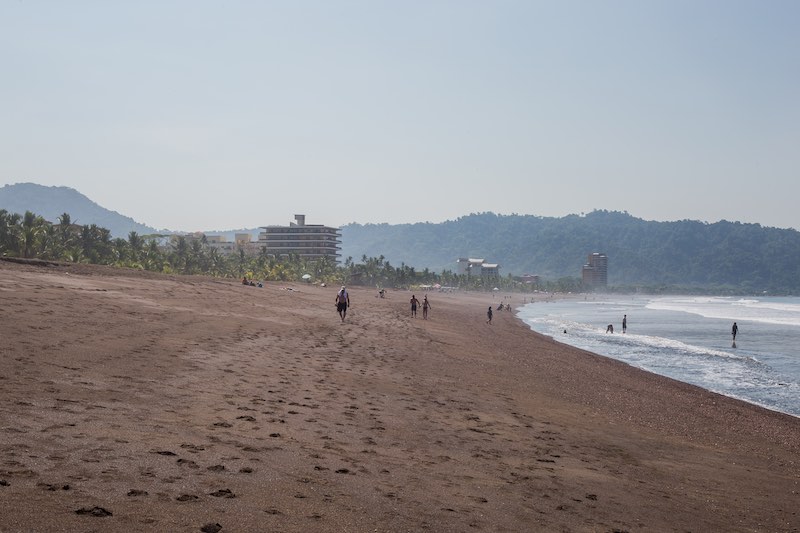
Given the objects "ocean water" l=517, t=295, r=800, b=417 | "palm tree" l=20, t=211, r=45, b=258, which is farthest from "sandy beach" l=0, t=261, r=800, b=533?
"palm tree" l=20, t=211, r=45, b=258

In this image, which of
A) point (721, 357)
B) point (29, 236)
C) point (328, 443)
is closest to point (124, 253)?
point (29, 236)

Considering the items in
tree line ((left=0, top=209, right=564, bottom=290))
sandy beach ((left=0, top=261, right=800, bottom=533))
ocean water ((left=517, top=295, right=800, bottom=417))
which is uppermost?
tree line ((left=0, top=209, right=564, bottom=290))

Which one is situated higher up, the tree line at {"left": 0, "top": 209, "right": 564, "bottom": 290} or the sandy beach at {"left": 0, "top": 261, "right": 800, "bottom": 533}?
the tree line at {"left": 0, "top": 209, "right": 564, "bottom": 290}

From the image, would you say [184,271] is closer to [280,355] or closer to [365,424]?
[280,355]

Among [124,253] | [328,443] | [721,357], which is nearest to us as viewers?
[328,443]

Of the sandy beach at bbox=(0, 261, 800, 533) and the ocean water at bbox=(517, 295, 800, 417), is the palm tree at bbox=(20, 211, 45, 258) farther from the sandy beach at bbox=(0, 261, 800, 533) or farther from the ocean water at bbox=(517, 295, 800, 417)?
the ocean water at bbox=(517, 295, 800, 417)

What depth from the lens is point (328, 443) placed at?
31.1 feet

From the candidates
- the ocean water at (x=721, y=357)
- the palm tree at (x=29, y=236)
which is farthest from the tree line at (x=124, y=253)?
the ocean water at (x=721, y=357)

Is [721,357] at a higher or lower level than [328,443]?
lower

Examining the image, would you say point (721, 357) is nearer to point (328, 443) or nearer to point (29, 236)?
point (328, 443)

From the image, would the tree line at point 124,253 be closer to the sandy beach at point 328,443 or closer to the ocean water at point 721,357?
the sandy beach at point 328,443

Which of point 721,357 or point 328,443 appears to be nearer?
point 328,443

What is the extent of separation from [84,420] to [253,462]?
2.44 m

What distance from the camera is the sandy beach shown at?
20.9 ft
